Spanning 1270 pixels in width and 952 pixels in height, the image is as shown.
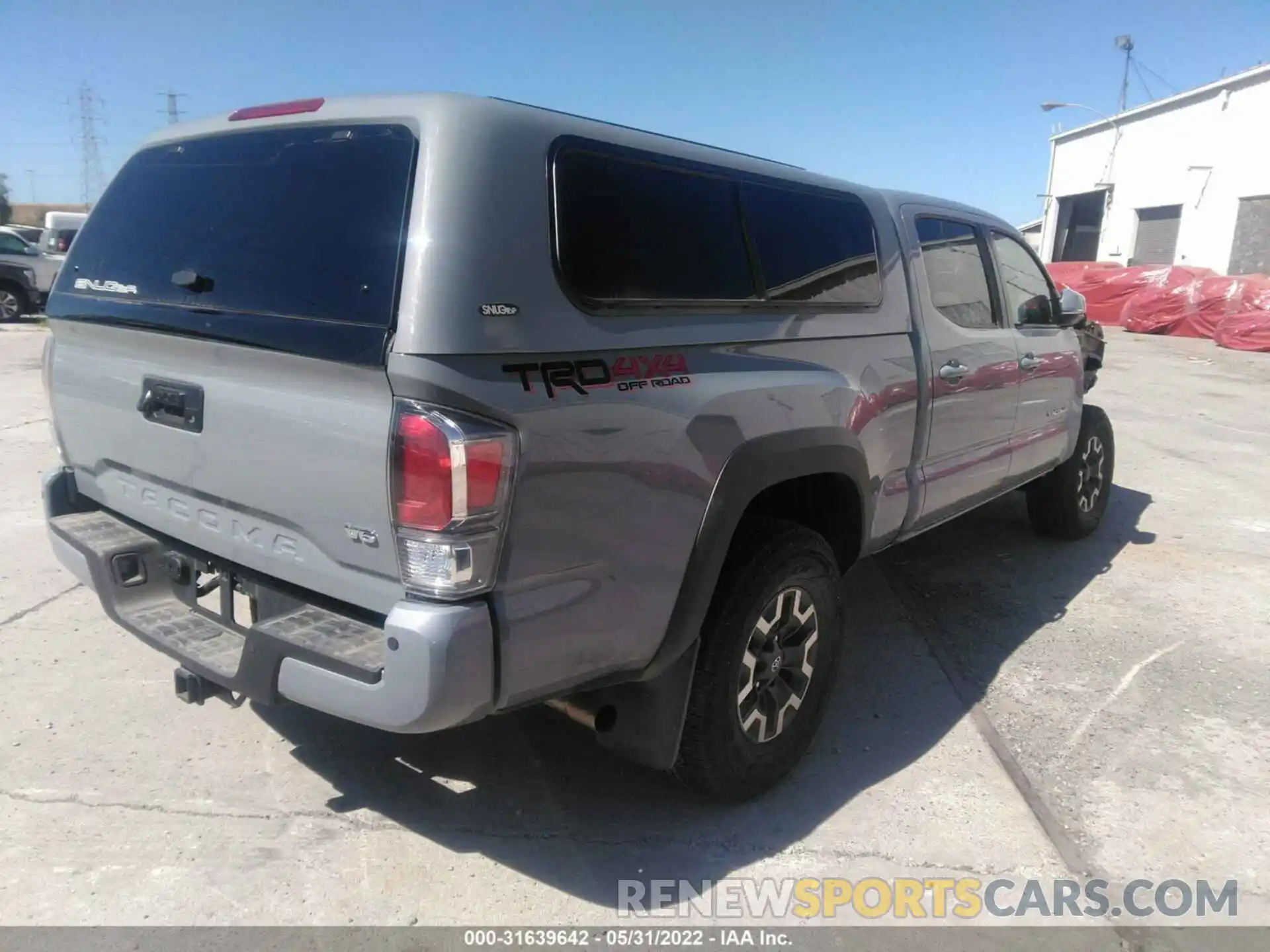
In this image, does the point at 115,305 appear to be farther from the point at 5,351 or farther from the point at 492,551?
the point at 5,351

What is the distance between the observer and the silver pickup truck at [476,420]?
6.93 feet

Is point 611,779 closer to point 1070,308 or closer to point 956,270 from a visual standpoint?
point 956,270

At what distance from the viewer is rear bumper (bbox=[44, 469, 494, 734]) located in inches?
82.2

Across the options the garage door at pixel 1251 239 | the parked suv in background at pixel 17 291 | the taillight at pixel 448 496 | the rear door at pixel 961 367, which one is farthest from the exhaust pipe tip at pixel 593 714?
the garage door at pixel 1251 239

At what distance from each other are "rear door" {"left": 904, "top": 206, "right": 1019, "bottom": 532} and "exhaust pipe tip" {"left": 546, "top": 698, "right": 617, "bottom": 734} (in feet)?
6.21

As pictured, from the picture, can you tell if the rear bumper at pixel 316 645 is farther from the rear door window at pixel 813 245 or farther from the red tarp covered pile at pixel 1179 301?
the red tarp covered pile at pixel 1179 301

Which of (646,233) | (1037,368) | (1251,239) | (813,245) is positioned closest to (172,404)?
(646,233)

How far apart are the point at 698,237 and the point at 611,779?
1.84m

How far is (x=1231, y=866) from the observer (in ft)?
9.50

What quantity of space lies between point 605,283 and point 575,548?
2.27ft

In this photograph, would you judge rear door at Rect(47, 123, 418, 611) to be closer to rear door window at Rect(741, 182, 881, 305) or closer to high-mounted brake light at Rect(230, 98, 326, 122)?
high-mounted brake light at Rect(230, 98, 326, 122)

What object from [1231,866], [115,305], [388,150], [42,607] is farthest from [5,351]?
[1231,866]

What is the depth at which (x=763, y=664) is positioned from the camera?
119 inches
